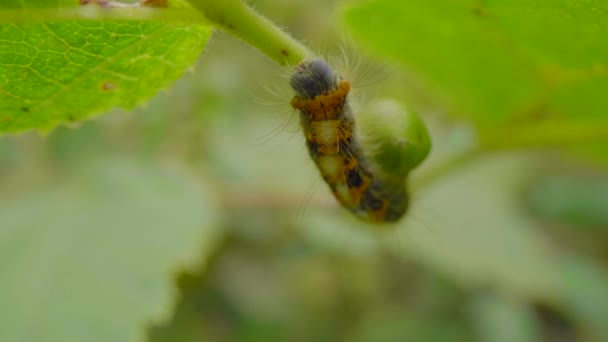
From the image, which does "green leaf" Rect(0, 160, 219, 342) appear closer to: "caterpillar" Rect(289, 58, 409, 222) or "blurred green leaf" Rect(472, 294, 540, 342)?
"caterpillar" Rect(289, 58, 409, 222)

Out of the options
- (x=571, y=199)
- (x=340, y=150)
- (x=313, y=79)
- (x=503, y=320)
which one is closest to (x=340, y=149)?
(x=340, y=150)

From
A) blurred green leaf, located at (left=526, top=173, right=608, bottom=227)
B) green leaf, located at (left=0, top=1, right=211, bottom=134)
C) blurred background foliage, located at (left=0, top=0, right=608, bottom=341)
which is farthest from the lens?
blurred green leaf, located at (left=526, top=173, right=608, bottom=227)

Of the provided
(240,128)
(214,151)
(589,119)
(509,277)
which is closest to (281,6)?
(240,128)

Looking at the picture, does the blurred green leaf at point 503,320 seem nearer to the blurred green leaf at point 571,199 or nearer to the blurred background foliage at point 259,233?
the blurred background foliage at point 259,233

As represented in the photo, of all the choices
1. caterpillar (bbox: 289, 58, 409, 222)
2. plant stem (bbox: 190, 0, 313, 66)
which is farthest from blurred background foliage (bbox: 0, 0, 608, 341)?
plant stem (bbox: 190, 0, 313, 66)

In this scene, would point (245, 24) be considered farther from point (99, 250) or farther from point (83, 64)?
point (99, 250)

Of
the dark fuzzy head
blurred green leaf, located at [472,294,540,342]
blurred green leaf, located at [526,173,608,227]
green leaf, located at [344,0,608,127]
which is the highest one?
the dark fuzzy head

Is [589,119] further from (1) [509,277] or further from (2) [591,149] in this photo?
(1) [509,277]
